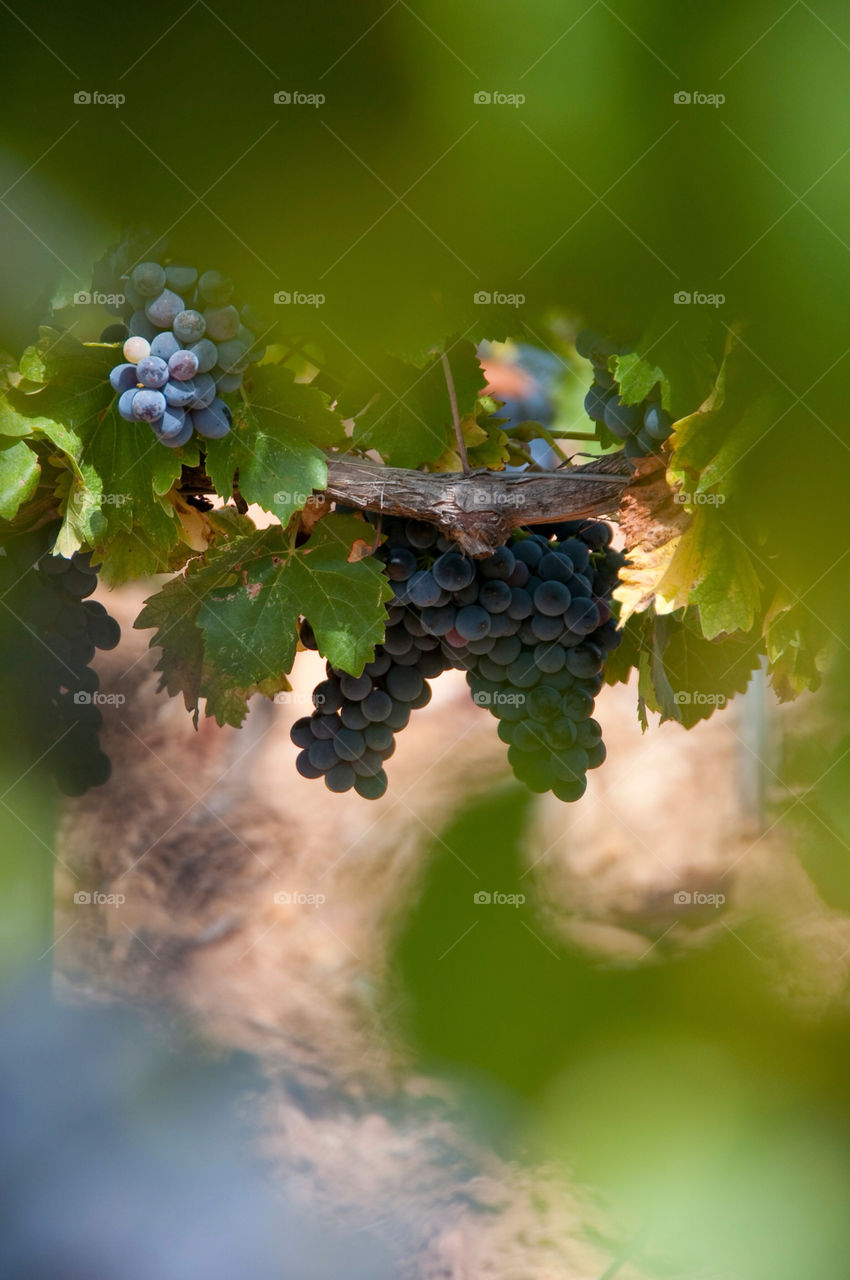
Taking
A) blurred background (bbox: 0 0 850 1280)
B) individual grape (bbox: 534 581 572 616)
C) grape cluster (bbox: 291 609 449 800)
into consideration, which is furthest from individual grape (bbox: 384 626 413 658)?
blurred background (bbox: 0 0 850 1280)

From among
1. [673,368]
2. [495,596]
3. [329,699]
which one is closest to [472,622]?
[495,596]

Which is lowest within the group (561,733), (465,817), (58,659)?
(58,659)

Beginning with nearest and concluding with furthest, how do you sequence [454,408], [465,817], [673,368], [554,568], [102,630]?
1. [673,368]
2. [454,408]
3. [554,568]
4. [102,630]
5. [465,817]

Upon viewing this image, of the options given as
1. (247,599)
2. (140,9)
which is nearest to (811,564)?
(247,599)

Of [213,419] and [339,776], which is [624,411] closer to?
[213,419]

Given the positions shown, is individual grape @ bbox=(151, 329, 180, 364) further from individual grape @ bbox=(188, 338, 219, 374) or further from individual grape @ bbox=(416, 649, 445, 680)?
individual grape @ bbox=(416, 649, 445, 680)

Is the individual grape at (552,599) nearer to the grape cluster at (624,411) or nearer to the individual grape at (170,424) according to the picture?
the grape cluster at (624,411)

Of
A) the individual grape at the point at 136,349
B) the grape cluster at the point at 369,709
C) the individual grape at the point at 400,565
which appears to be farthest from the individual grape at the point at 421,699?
the individual grape at the point at 136,349
